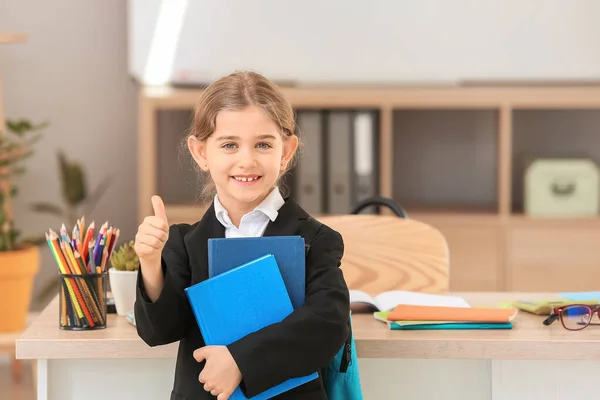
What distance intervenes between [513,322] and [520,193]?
235 cm

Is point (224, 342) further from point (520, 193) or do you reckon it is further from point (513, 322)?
point (520, 193)

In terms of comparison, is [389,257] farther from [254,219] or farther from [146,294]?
[146,294]

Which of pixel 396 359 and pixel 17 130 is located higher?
pixel 17 130

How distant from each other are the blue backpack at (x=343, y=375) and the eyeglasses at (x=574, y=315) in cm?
38

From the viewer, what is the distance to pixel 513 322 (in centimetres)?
141

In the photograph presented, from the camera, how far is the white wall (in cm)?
364

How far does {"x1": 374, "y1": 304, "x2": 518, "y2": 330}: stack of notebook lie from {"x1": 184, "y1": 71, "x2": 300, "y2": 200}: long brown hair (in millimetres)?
360

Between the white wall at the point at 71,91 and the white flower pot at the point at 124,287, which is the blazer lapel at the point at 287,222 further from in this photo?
the white wall at the point at 71,91

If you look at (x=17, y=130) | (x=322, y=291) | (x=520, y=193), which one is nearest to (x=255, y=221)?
(x=322, y=291)

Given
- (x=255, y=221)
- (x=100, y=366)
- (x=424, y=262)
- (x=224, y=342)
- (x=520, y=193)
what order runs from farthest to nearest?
(x=520, y=193)
(x=424, y=262)
(x=100, y=366)
(x=255, y=221)
(x=224, y=342)

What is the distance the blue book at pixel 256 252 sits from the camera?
1135mm

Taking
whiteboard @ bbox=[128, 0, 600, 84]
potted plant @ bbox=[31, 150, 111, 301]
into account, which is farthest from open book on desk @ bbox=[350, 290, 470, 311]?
potted plant @ bbox=[31, 150, 111, 301]

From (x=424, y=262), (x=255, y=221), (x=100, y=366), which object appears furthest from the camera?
(x=424, y=262)

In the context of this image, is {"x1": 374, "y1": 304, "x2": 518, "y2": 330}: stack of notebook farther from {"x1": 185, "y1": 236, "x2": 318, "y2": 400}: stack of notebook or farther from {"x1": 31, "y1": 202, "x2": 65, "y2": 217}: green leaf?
{"x1": 31, "y1": 202, "x2": 65, "y2": 217}: green leaf
